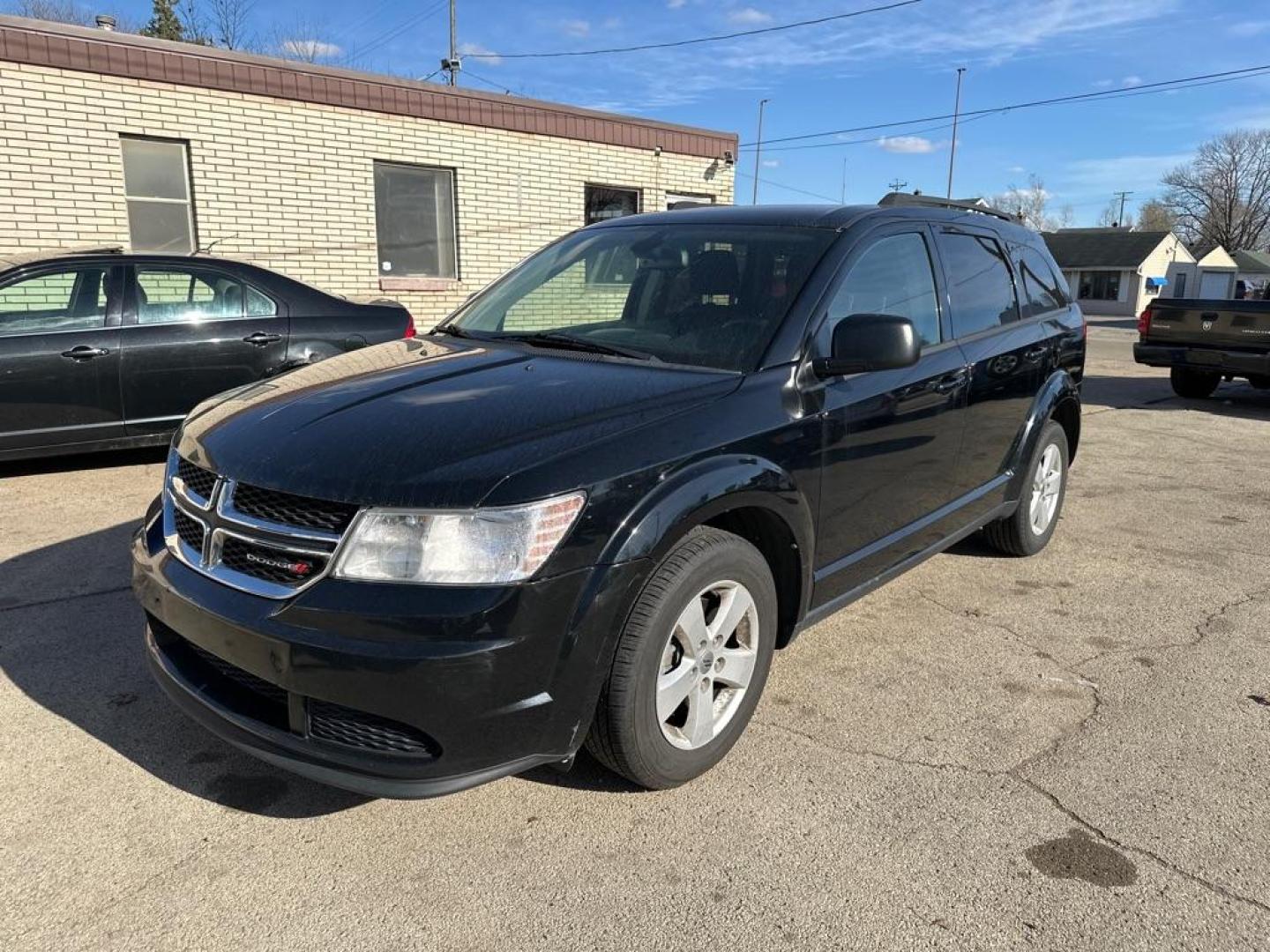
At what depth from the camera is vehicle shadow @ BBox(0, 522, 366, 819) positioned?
285 cm

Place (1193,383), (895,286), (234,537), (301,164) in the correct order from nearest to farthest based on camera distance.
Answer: (234,537)
(895,286)
(301,164)
(1193,383)

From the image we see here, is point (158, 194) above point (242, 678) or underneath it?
above

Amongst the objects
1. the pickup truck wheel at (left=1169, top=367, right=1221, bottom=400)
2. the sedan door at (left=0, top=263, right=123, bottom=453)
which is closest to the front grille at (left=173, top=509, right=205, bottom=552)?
the sedan door at (left=0, top=263, right=123, bottom=453)

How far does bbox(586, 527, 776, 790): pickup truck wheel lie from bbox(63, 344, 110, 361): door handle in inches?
206

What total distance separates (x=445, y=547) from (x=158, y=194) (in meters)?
9.13

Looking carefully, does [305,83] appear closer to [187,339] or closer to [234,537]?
[187,339]

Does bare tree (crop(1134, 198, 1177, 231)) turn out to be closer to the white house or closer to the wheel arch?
the white house

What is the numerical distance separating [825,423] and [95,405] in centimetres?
531

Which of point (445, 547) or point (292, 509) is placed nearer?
point (445, 547)

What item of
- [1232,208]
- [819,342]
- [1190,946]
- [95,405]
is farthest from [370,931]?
[1232,208]

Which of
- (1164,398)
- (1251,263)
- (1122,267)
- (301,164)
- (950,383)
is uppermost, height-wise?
(1251,263)

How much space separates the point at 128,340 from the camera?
20.8 feet

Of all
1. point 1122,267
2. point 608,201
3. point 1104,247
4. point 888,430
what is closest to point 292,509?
point 888,430

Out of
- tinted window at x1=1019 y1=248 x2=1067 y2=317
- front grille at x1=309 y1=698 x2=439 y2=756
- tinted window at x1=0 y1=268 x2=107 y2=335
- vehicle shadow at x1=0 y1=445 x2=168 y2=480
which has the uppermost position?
tinted window at x1=1019 y1=248 x2=1067 y2=317
